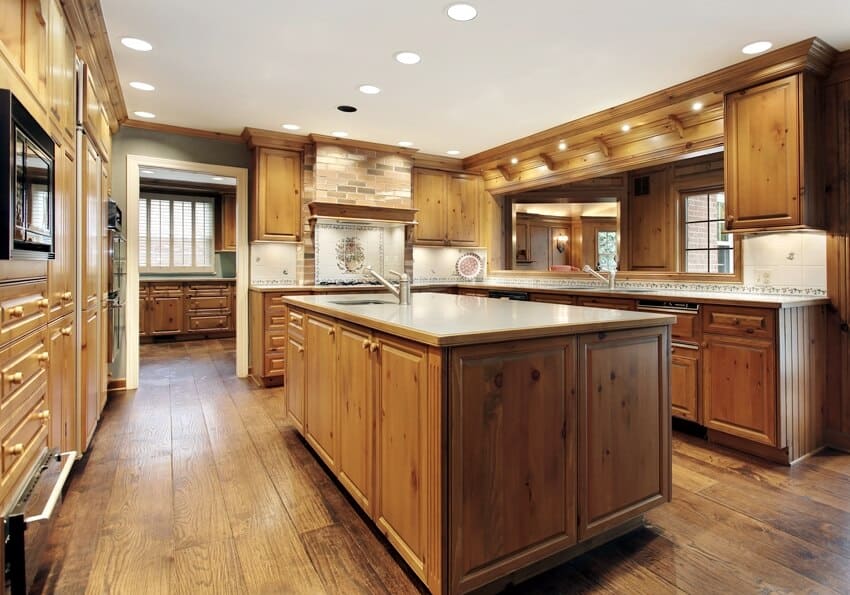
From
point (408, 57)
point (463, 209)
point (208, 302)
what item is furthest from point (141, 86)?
point (208, 302)

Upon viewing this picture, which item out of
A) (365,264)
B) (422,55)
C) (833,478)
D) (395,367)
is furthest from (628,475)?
(365,264)

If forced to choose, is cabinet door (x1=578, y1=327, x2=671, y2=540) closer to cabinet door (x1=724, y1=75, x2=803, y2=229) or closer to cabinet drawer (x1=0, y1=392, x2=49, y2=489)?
cabinet door (x1=724, y1=75, x2=803, y2=229)

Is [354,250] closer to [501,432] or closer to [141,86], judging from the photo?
[141,86]

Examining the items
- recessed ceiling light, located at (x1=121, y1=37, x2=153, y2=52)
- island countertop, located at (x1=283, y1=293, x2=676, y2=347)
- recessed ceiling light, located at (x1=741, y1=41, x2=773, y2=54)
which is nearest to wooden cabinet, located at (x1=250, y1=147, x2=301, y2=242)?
recessed ceiling light, located at (x1=121, y1=37, x2=153, y2=52)

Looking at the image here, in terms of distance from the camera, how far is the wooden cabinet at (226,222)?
8023 millimetres

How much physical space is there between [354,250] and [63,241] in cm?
331

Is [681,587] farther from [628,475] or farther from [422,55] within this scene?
[422,55]

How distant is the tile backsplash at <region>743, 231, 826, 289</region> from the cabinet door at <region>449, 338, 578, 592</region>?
2391mm

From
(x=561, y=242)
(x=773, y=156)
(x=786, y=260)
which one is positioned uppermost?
(x=773, y=156)

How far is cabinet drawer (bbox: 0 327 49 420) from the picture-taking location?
1411 mm

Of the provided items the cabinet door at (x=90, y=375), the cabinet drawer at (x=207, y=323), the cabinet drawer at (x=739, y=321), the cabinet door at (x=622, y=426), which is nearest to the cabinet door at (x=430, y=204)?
the cabinet drawer at (x=739, y=321)

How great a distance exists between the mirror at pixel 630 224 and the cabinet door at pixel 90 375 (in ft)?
13.7

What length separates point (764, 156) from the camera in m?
3.03

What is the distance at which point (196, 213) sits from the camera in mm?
8094
